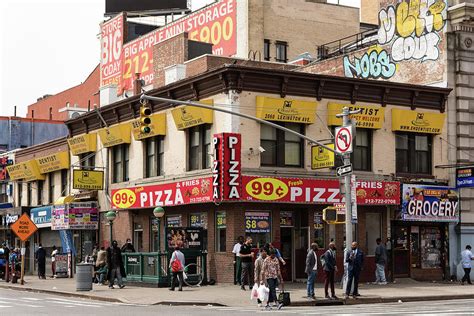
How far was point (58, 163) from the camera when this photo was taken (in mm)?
50250

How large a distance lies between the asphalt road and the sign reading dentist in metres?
8.75

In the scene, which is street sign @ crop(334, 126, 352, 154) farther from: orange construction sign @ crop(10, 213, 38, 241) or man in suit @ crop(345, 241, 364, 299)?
orange construction sign @ crop(10, 213, 38, 241)

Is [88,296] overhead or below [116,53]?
below

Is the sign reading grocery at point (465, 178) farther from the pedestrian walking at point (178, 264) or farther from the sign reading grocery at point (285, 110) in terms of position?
the pedestrian walking at point (178, 264)

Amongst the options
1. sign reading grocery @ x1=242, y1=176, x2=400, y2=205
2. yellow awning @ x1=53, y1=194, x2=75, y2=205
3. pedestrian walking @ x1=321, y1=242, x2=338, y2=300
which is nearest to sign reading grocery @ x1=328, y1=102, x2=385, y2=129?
sign reading grocery @ x1=242, y1=176, x2=400, y2=205

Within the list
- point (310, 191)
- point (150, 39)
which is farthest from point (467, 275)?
point (150, 39)

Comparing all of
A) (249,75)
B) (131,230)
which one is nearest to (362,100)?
(249,75)

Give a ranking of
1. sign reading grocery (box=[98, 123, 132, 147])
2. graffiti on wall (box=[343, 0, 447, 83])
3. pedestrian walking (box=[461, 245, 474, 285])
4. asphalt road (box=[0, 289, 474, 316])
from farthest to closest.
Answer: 1. sign reading grocery (box=[98, 123, 132, 147])
2. graffiti on wall (box=[343, 0, 447, 83])
3. pedestrian walking (box=[461, 245, 474, 285])
4. asphalt road (box=[0, 289, 474, 316])

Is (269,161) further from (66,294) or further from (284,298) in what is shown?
(284,298)

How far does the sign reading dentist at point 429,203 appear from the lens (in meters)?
38.5

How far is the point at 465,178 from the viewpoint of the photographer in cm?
3912

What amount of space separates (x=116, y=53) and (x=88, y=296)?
36485mm

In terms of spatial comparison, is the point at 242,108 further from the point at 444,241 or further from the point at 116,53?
the point at 116,53

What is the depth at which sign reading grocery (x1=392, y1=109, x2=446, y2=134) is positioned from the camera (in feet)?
128
